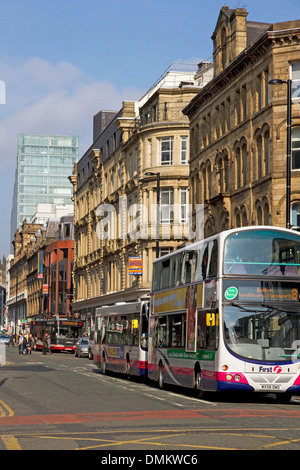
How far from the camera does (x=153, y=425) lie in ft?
51.9

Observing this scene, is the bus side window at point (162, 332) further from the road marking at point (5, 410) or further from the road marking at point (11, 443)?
the road marking at point (11, 443)

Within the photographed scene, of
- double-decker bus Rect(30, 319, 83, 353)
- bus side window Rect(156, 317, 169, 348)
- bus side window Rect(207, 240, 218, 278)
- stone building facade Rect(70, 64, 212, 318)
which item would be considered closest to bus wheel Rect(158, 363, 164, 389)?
bus side window Rect(156, 317, 169, 348)

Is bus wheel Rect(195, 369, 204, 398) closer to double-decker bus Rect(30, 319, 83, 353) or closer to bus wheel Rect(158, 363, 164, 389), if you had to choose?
bus wheel Rect(158, 363, 164, 389)

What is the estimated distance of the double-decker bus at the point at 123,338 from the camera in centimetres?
3219

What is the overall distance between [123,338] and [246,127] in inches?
618

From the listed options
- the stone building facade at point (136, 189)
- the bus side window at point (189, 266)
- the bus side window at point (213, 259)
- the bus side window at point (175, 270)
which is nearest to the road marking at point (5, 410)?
the bus side window at point (213, 259)

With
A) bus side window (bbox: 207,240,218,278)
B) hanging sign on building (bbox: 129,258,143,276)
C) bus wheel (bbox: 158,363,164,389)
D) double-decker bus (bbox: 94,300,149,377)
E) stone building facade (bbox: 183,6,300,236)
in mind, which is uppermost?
stone building facade (bbox: 183,6,300,236)

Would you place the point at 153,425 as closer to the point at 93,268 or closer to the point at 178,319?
the point at 178,319

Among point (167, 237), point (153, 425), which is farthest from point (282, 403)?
point (167, 237)

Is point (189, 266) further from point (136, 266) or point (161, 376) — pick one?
point (136, 266)

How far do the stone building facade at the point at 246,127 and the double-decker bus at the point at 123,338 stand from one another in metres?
9.36

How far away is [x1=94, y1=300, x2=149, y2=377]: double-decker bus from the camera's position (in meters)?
32.2

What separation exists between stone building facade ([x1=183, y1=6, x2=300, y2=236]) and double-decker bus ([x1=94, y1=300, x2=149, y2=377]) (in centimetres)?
936
